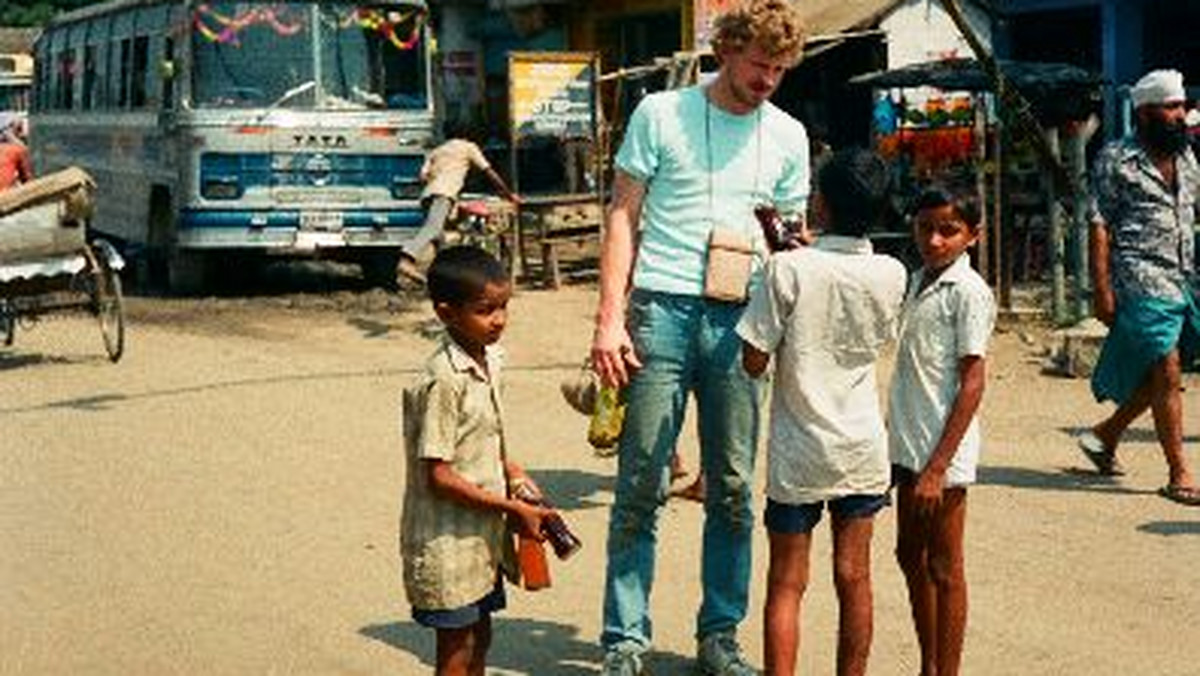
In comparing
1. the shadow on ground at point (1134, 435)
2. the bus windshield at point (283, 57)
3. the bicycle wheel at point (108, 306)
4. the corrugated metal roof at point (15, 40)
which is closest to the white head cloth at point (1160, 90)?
the shadow on ground at point (1134, 435)

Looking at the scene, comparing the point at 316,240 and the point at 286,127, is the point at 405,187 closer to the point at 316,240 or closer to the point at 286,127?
the point at 316,240

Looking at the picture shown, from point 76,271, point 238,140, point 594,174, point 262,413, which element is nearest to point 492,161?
point 594,174

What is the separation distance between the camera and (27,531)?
746 cm

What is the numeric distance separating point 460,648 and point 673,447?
3.37ft

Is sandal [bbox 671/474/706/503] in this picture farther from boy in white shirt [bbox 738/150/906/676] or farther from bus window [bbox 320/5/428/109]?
bus window [bbox 320/5/428/109]

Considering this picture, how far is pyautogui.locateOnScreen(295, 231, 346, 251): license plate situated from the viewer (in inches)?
655

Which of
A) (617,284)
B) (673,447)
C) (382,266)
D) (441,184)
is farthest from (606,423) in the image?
(382,266)

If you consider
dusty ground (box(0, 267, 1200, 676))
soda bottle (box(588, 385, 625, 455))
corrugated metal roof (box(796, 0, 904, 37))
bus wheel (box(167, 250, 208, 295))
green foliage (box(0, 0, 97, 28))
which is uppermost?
green foliage (box(0, 0, 97, 28))

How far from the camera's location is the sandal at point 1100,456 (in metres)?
8.11

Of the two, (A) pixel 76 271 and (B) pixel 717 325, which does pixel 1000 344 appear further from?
(B) pixel 717 325

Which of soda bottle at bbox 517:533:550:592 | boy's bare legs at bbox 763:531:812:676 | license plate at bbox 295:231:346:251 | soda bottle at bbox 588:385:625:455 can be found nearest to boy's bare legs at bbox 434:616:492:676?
soda bottle at bbox 517:533:550:592

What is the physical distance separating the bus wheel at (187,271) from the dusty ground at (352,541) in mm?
5039

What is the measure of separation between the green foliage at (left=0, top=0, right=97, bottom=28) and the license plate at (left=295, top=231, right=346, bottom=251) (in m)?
46.4

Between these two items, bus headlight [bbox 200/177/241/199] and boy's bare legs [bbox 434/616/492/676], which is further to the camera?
bus headlight [bbox 200/177/241/199]
